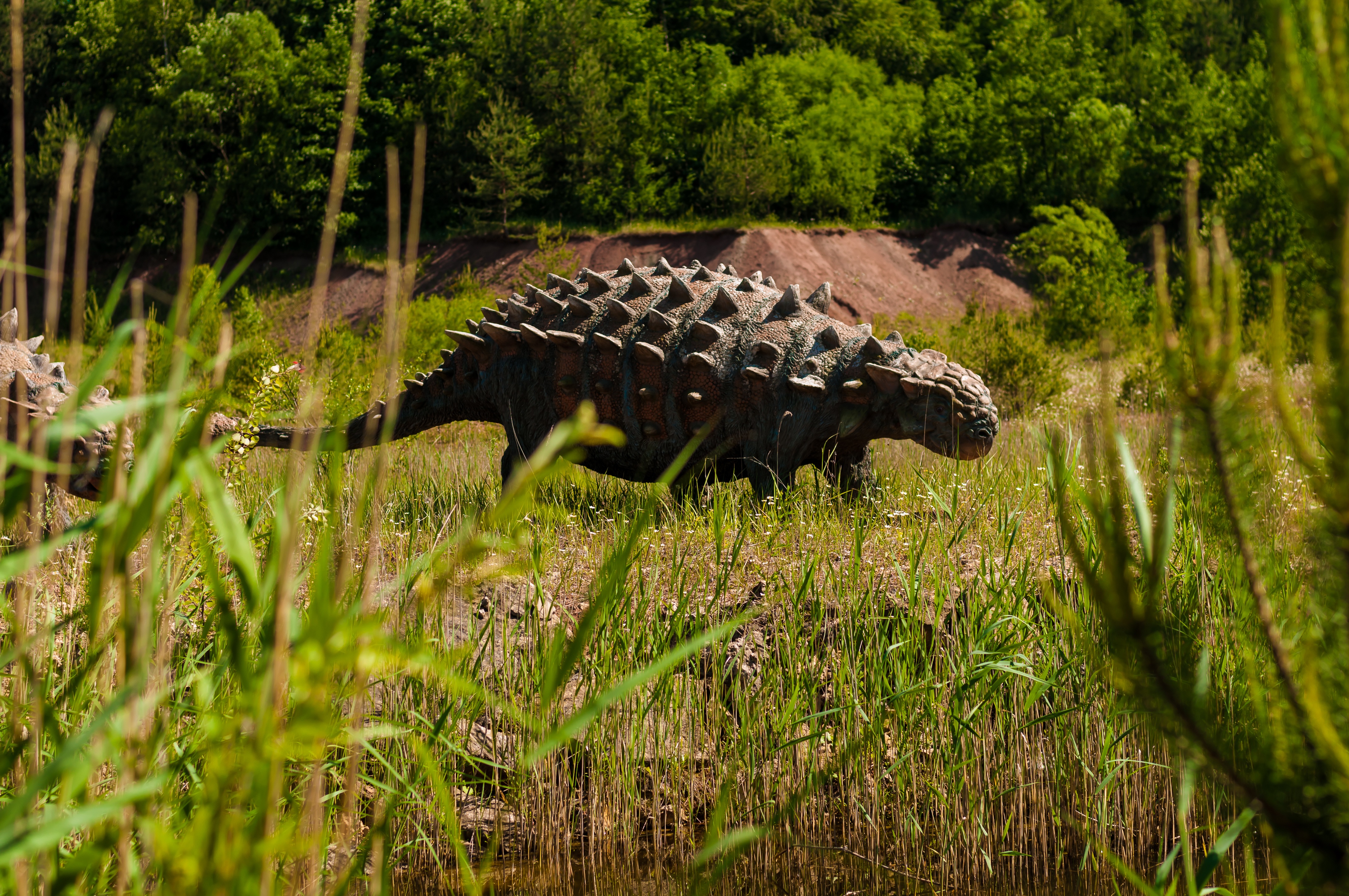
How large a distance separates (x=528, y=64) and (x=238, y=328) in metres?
13.0

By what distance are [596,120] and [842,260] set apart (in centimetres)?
653

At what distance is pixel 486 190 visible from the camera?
23.3m

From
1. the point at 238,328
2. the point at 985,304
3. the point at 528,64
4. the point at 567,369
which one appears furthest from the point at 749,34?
the point at 567,369

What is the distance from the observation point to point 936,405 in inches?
191

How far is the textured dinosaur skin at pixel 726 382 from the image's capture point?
488cm

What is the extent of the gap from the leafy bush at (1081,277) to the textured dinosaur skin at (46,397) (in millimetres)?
14702

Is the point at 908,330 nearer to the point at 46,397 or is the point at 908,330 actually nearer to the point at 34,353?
the point at 34,353

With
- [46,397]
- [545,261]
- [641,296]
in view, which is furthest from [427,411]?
[545,261]

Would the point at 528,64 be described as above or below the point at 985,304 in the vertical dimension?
above

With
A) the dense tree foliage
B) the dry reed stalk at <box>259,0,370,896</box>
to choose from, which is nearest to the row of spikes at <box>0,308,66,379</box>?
the dry reed stalk at <box>259,0,370,896</box>

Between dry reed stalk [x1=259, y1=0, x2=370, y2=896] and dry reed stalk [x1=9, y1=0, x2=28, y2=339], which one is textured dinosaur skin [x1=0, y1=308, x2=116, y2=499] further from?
dry reed stalk [x1=259, y1=0, x2=370, y2=896]

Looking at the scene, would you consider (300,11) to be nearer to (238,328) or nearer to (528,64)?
(528,64)

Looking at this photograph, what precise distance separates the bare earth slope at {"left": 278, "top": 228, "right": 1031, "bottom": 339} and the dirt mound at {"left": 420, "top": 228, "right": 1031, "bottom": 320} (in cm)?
2

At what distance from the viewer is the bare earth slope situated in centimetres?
2131
